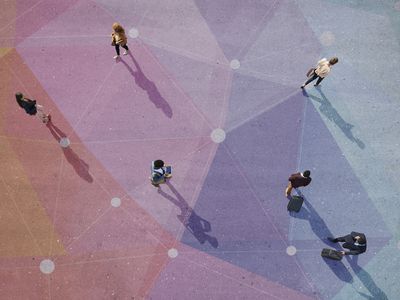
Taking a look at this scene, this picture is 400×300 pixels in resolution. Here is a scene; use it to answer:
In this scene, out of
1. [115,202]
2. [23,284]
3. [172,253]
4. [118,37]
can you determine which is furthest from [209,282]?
[118,37]

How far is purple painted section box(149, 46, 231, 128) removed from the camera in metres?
12.8

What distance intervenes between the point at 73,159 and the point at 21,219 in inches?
86.0

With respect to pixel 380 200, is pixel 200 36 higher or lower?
higher

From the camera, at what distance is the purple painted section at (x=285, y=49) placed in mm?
13141

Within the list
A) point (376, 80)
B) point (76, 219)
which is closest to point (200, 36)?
point (376, 80)

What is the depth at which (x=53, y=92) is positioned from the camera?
12805 millimetres

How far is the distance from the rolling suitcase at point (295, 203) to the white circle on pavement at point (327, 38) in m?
5.19

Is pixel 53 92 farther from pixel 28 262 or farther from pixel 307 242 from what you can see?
pixel 307 242

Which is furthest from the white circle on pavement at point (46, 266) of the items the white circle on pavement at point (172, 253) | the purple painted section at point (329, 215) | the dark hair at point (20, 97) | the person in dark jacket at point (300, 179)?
the person in dark jacket at point (300, 179)

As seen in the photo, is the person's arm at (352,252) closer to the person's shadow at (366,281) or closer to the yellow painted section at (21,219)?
the person's shadow at (366,281)

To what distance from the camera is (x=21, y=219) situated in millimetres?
11828

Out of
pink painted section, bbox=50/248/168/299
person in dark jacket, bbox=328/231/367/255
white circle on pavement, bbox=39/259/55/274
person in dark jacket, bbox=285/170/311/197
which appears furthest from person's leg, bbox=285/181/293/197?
white circle on pavement, bbox=39/259/55/274

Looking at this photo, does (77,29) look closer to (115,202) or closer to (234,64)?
(234,64)

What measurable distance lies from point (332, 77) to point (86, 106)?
300 inches
